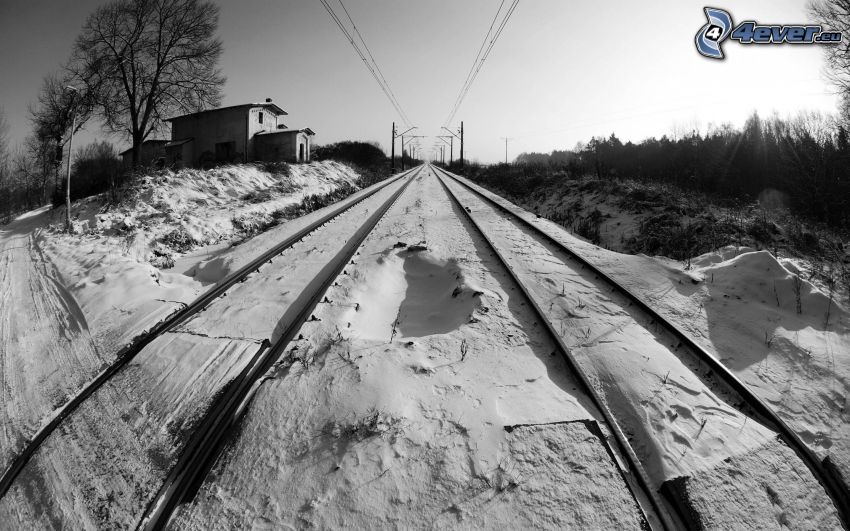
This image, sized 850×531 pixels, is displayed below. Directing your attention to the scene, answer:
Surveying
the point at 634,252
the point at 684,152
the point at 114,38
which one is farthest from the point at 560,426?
the point at 684,152

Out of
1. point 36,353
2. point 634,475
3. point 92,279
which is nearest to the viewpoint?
point 634,475

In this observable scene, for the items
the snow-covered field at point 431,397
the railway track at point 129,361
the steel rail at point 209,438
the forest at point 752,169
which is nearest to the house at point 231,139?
the forest at point 752,169

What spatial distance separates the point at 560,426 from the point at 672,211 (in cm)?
923

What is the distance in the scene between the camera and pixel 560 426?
2.39 meters

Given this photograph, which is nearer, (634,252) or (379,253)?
(379,253)

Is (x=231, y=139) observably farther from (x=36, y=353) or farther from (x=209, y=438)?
(x=209, y=438)

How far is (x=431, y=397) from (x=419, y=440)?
427 millimetres

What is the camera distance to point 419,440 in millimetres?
2305

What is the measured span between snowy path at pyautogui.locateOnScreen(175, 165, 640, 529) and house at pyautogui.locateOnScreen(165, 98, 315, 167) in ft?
99.8

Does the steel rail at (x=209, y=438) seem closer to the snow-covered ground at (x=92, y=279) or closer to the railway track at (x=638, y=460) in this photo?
the snow-covered ground at (x=92, y=279)

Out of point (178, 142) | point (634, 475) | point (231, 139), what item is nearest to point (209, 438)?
point (634, 475)

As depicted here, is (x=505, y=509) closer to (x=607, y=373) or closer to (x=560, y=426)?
(x=560, y=426)

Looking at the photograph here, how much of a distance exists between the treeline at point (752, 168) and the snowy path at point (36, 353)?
17674 millimetres

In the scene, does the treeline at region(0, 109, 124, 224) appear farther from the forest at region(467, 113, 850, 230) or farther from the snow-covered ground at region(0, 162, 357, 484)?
the forest at region(467, 113, 850, 230)
